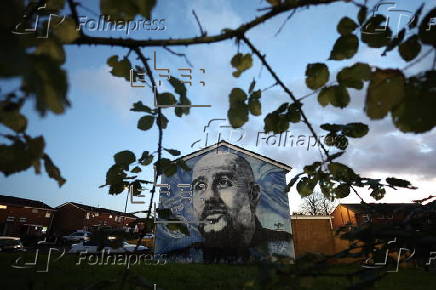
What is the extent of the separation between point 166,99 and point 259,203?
18.1 m

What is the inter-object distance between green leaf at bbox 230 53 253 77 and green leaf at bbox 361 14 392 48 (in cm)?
48

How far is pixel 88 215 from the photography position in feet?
163

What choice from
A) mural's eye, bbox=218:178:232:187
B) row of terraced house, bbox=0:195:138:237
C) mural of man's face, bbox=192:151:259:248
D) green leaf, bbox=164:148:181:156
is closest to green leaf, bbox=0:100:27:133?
green leaf, bbox=164:148:181:156

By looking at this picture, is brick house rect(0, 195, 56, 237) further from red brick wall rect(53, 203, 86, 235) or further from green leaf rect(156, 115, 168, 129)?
green leaf rect(156, 115, 168, 129)

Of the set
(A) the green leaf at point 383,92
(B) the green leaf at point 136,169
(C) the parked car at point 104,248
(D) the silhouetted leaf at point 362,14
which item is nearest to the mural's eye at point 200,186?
(C) the parked car at point 104,248

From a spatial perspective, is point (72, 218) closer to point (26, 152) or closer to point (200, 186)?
point (200, 186)

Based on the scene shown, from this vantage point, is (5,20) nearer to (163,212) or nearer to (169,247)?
(163,212)

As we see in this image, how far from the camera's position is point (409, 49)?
3.03ft

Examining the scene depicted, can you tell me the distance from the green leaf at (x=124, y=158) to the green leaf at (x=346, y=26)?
1.20 metres

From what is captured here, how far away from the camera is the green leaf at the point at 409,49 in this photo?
0.90 meters

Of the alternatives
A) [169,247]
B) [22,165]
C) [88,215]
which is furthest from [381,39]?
[88,215]

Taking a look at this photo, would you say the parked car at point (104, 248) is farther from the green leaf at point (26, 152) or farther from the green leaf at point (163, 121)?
the green leaf at point (163, 121)

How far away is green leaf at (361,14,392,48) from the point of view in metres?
1.06

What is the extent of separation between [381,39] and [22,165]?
4.65 ft
